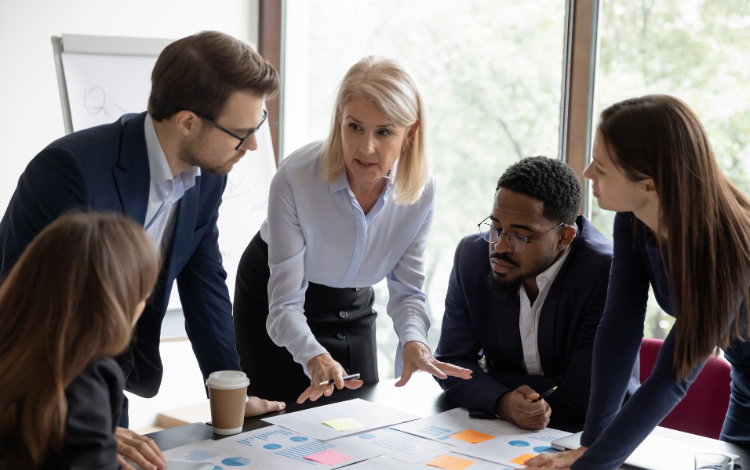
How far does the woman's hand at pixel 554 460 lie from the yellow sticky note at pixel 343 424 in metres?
0.42

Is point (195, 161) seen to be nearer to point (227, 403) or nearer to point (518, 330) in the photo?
point (227, 403)

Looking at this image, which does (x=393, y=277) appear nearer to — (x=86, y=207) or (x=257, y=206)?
(x=86, y=207)

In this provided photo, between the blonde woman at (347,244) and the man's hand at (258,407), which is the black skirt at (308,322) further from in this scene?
the man's hand at (258,407)

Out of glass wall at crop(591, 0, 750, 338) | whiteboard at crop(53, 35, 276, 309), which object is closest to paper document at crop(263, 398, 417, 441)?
glass wall at crop(591, 0, 750, 338)

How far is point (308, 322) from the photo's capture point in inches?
86.0

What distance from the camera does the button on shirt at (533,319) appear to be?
196cm

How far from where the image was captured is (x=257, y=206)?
3.71 m

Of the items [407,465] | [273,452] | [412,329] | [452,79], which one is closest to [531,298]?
[412,329]

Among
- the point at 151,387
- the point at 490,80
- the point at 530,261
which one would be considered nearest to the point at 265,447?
the point at 151,387

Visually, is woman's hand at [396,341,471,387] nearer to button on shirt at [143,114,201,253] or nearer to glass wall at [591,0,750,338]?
button on shirt at [143,114,201,253]

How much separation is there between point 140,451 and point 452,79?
8.88ft

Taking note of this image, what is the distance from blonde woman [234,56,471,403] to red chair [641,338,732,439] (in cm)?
76

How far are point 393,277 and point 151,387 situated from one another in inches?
32.2

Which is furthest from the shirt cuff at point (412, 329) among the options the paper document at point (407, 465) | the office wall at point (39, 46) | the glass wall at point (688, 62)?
the office wall at point (39, 46)
